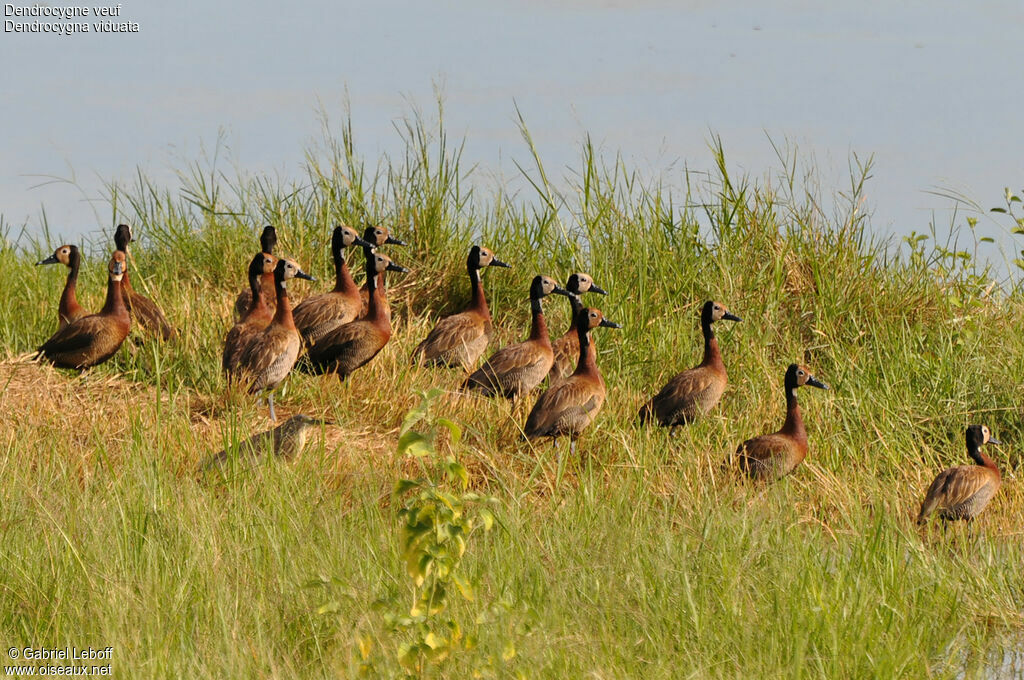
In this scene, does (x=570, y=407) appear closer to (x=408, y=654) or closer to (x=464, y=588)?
(x=464, y=588)

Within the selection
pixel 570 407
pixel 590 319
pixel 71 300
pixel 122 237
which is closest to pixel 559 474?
pixel 570 407

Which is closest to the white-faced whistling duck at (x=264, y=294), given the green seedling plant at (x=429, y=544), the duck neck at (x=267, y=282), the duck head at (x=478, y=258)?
the duck neck at (x=267, y=282)

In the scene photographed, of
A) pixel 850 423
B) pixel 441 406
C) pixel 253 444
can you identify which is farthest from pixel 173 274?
pixel 850 423

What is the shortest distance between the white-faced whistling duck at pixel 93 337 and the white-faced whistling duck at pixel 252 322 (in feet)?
2.68

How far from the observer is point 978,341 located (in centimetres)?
991

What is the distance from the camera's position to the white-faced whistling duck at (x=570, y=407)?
791 centimetres

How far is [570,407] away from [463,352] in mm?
2166

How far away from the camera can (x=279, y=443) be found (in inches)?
284

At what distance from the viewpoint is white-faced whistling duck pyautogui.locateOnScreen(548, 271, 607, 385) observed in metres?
9.95

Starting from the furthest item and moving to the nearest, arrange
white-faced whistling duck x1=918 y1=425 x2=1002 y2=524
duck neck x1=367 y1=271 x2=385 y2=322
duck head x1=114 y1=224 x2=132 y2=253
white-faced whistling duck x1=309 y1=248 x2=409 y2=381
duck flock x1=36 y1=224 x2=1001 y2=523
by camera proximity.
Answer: duck head x1=114 y1=224 x2=132 y2=253 → duck neck x1=367 y1=271 x2=385 y2=322 → white-faced whistling duck x1=309 y1=248 x2=409 y2=381 → duck flock x1=36 y1=224 x2=1001 y2=523 → white-faced whistling duck x1=918 y1=425 x2=1002 y2=524

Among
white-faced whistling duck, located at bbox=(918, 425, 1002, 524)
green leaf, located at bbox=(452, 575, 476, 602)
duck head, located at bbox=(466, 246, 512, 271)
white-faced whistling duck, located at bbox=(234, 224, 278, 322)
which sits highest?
green leaf, located at bbox=(452, 575, 476, 602)

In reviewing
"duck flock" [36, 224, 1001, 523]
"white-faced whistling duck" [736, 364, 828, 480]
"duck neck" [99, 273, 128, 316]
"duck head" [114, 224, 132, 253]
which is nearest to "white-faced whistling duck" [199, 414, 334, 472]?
"duck flock" [36, 224, 1001, 523]

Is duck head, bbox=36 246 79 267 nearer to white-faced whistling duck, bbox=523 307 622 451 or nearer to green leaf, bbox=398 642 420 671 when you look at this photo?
white-faced whistling duck, bbox=523 307 622 451

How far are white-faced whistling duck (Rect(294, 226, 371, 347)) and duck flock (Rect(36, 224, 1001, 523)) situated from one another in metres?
0.01
